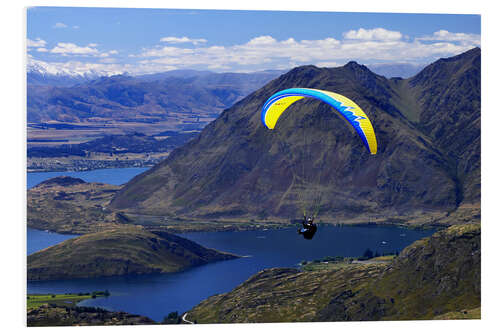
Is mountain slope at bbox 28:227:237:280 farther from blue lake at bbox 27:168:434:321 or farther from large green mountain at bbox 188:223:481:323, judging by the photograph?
large green mountain at bbox 188:223:481:323

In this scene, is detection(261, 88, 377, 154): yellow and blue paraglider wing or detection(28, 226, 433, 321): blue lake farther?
detection(28, 226, 433, 321): blue lake

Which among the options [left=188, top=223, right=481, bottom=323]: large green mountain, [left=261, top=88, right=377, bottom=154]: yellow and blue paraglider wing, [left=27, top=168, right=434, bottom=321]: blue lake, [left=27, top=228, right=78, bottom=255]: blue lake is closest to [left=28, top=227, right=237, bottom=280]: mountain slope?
[left=27, top=168, right=434, bottom=321]: blue lake

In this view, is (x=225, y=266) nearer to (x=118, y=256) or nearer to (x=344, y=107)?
(x=118, y=256)

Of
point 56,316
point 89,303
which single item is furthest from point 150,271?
point 56,316

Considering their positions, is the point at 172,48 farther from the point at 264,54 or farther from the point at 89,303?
the point at 89,303

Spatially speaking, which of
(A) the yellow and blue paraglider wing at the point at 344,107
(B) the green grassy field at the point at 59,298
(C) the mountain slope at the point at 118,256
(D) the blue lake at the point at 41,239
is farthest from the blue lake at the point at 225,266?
(A) the yellow and blue paraglider wing at the point at 344,107

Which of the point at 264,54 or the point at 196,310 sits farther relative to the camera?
the point at 264,54

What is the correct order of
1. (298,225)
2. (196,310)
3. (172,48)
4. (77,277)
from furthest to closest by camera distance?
(172,48) < (298,225) < (77,277) < (196,310)
